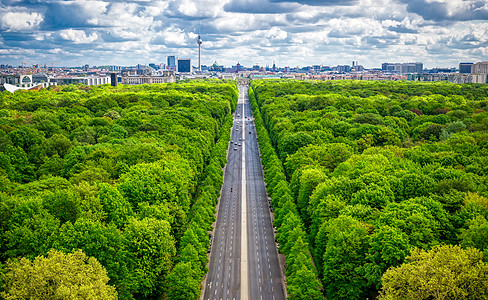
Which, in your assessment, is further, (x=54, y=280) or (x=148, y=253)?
(x=148, y=253)

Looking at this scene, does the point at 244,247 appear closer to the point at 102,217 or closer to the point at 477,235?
the point at 102,217

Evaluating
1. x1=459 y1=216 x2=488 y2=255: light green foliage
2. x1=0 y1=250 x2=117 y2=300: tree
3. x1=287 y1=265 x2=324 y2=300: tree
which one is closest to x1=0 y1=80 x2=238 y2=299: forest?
x1=0 y1=250 x2=117 y2=300: tree

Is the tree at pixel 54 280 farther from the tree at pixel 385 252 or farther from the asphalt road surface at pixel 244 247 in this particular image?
the tree at pixel 385 252

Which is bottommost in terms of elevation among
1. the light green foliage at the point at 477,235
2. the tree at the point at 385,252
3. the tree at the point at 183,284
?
the tree at the point at 183,284

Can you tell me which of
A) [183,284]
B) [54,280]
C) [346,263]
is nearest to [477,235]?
[346,263]

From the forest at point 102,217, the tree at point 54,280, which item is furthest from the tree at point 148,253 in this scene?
the tree at point 54,280

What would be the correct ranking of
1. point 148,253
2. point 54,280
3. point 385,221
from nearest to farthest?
point 54,280 < point 148,253 < point 385,221

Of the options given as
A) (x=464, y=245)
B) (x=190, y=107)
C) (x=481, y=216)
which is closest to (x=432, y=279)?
(x=464, y=245)
